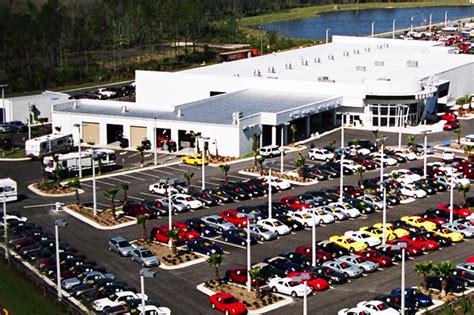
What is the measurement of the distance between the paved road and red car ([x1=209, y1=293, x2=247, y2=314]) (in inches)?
11.7

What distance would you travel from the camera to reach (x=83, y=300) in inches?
1139

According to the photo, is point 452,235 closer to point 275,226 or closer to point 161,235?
point 275,226

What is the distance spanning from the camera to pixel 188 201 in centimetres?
4009

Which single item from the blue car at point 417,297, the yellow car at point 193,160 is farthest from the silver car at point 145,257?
the yellow car at point 193,160

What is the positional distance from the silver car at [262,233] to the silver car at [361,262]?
4.09 meters

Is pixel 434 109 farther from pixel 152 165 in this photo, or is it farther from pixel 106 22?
pixel 106 22

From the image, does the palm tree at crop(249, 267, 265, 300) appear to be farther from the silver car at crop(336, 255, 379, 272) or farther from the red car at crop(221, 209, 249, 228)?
the red car at crop(221, 209, 249, 228)

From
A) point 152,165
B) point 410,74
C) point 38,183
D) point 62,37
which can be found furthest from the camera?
point 62,37

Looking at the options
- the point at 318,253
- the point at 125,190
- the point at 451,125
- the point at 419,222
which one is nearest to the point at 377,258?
the point at 318,253

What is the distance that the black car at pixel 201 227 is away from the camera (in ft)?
117

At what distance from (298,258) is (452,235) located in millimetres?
6611

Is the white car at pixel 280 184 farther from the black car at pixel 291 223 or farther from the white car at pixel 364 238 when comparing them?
the white car at pixel 364 238

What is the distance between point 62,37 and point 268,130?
42567 millimetres

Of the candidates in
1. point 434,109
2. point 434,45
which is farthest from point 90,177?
point 434,45
